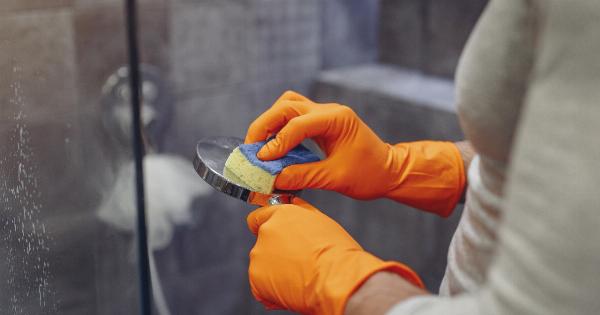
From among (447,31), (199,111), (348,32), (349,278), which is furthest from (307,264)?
(348,32)

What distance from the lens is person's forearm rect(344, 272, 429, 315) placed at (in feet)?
1.99

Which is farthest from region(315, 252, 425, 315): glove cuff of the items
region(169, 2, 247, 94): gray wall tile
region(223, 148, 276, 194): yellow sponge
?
region(169, 2, 247, 94): gray wall tile

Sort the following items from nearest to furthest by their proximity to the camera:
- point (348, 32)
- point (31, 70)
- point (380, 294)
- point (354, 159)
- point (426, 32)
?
1. point (380, 294)
2. point (31, 70)
3. point (354, 159)
4. point (426, 32)
5. point (348, 32)

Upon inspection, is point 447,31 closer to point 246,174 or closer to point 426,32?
point 426,32

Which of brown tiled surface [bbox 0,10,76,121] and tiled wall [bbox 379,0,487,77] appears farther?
tiled wall [bbox 379,0,487,77]

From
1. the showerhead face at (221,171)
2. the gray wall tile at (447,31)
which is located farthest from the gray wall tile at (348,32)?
the showerhead face at (221,171)

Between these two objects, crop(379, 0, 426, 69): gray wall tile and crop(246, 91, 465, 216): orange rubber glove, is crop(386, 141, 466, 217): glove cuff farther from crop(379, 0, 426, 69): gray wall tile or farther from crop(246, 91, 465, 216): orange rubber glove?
crop(379, 0, 426, 69): gray wall tile

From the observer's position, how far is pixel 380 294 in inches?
24.3

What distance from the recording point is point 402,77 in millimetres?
1799

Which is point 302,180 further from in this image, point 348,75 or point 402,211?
point 348,75

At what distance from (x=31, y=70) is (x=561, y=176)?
1.82 ft

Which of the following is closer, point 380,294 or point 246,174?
point 380,294

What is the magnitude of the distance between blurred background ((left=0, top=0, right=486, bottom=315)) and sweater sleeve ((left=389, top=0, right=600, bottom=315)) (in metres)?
0.52

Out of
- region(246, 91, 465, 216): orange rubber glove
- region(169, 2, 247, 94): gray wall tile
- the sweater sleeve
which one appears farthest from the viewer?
region(169, 2, 247, 94): gray wall tile
